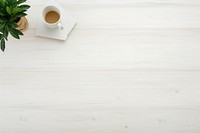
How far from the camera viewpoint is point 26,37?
3.71ft

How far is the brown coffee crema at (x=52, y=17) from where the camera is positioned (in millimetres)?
1103

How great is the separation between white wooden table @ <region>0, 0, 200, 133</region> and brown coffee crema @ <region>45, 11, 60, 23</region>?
7 centimetres

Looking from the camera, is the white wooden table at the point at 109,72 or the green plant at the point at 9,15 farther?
the white wooden table at the point at 109,72

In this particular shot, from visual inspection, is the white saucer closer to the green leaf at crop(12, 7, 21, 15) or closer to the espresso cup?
the espresso cup

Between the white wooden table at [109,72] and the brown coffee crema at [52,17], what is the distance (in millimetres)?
75

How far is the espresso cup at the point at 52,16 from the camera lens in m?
1.08

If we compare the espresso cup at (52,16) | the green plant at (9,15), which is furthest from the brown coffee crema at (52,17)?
the green plant at (9,15)

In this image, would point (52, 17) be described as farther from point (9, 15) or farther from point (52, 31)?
point (9, 15)

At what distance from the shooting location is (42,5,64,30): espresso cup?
1.08 meters

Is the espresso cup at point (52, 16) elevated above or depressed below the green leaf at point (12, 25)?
below

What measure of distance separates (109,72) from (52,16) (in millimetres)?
382

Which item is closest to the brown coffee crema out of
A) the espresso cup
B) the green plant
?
the espresso cup

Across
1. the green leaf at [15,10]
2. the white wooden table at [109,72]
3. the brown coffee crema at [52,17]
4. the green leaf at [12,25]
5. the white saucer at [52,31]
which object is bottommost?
the white wooden table at [109,72]

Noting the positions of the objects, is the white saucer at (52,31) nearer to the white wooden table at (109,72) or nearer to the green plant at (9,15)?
the white wooden table at (109,72)
